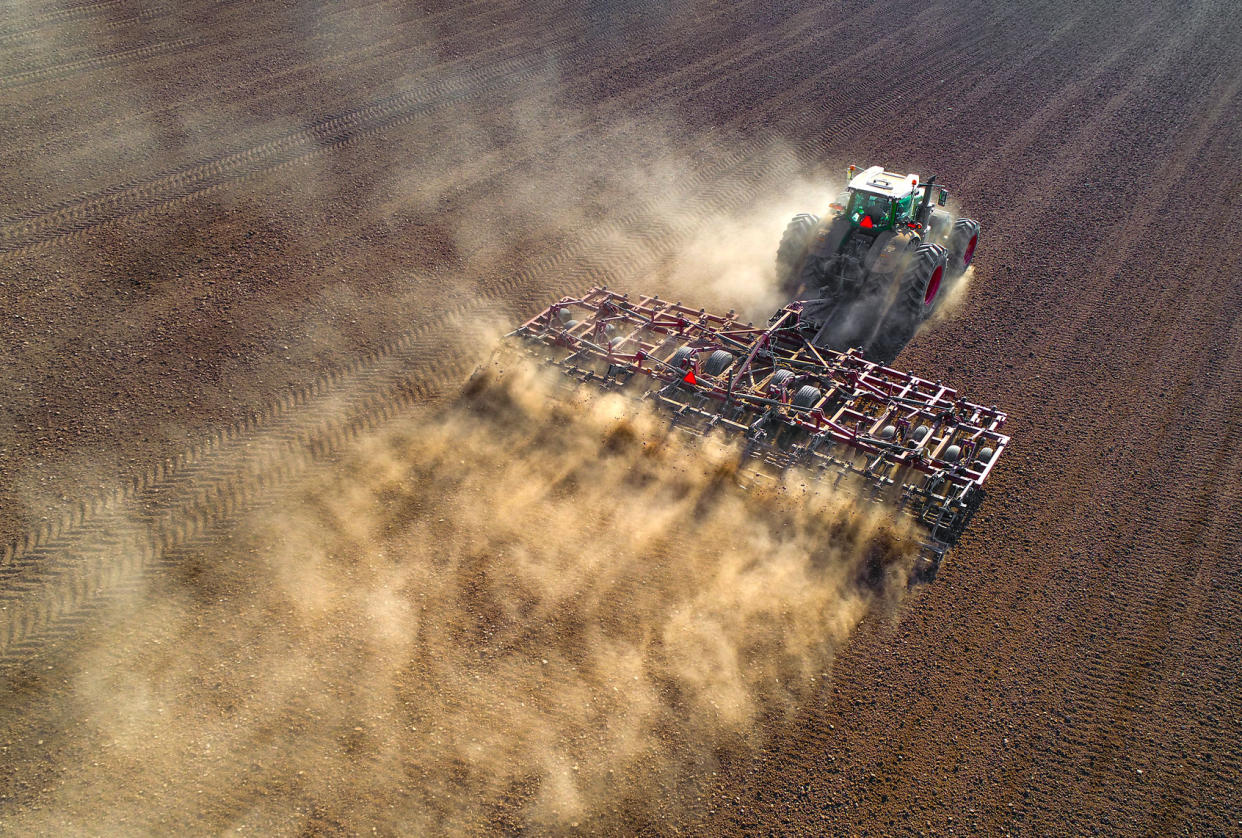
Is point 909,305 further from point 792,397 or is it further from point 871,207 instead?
point 792,397

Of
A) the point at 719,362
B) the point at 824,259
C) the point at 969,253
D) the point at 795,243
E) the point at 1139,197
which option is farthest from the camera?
the point at 1139,197

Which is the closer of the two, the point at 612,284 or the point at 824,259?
the point at 824,259

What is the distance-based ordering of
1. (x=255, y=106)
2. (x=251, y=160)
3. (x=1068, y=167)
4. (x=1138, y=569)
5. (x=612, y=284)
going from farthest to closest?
1. (x=255, y=106)
2. (x=251, y=160)
3. (x=1068, y=167)
4. (x=612, y=284)
5. (x=1138, y=569)

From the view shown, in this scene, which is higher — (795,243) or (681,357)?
(795,243)

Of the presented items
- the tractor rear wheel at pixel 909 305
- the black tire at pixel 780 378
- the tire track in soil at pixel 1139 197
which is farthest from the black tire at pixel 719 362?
the tire track in soil at pixel 1139 197

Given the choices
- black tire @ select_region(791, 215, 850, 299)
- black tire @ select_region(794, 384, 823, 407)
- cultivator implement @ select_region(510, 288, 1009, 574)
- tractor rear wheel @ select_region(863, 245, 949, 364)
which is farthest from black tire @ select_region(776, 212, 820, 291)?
black tire @ select_region(794, 384, 823, 407)

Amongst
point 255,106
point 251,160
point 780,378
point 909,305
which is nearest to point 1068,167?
point 909,305

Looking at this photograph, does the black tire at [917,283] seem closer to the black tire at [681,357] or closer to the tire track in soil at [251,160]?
the black tire at [681,357]

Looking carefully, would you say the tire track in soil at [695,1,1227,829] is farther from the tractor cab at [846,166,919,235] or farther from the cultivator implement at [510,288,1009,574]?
the tractor cab at [846,166,919,235]

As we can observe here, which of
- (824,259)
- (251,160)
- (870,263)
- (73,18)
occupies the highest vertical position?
(73,18)
